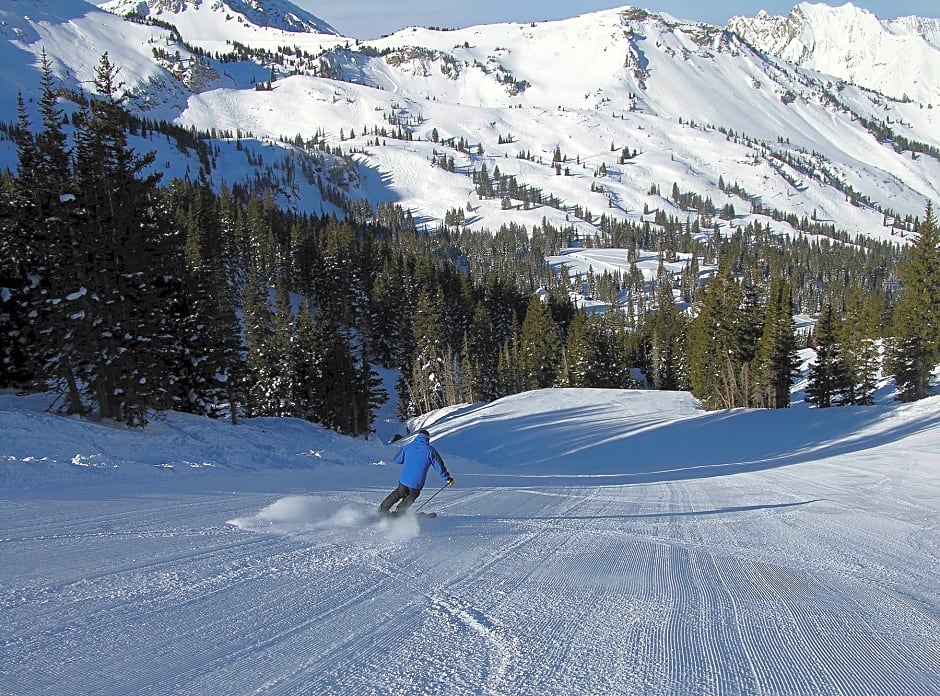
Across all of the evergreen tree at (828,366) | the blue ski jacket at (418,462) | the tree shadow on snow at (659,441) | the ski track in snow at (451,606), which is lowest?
the tree shadow on snow at (659,441)

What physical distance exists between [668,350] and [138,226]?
70.9m

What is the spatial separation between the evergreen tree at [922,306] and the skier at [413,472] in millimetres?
41483

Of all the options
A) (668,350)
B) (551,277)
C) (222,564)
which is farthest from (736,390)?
(551,277)

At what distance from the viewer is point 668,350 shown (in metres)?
79.5

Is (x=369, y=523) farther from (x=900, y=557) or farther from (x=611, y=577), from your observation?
(x=900, y=557)

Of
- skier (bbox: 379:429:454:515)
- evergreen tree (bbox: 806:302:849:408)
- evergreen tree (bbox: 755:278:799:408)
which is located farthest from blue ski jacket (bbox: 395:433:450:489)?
evergreen tree (bbox: 806:302:849:408)

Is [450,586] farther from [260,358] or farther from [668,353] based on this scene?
[668,353]

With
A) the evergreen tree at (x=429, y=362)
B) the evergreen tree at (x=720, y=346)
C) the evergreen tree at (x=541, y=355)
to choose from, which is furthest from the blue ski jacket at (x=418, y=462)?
the evergreen tree at (x=541, y=355)

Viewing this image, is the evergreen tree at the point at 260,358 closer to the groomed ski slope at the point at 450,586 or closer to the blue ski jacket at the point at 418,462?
the groomed ski slope at the point at 450,586

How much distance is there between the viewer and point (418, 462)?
8.50 metres

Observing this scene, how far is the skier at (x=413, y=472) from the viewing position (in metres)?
8.37

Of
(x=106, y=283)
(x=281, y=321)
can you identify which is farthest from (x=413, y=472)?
(x=281, y=321)

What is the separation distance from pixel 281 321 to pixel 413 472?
37.7 meters

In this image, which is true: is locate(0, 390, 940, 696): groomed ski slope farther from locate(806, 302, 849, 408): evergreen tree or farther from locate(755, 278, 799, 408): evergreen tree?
locate(806, 302, 849, 408): evergreen tree
